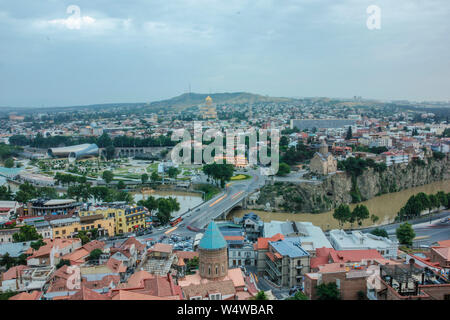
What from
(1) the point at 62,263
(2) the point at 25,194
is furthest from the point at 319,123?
(1) the point at 62,263

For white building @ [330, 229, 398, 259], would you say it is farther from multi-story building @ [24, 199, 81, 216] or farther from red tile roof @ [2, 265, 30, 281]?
multi-story building @ [24, 199, 81, 216]

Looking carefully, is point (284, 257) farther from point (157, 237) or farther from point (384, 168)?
point (384, 168)

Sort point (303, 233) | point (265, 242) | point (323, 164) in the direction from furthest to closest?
1. point (323, 164)
2. point (303, 233)
3. point (265, 242)

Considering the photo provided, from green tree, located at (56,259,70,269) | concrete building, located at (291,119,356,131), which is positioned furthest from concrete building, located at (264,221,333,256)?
concrete building, located at (291,119,356,131)

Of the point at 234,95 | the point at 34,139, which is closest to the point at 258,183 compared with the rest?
the point at 34,139

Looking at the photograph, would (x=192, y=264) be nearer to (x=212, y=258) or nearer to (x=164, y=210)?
(x=212, y=258)
